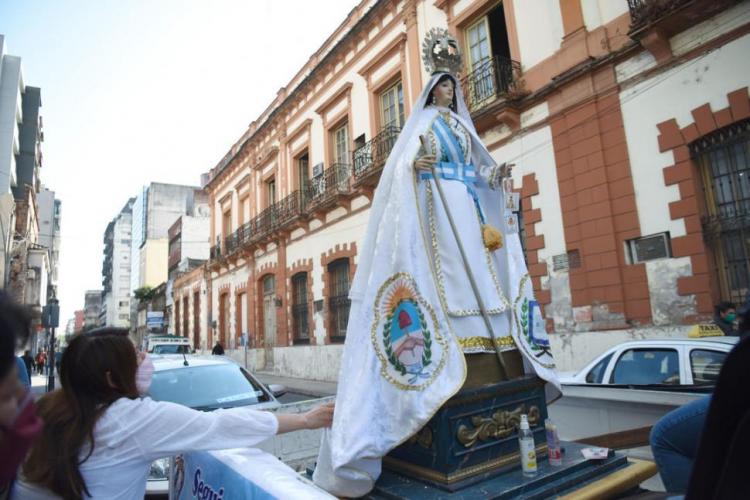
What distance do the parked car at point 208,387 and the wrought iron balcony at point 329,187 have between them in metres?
9.65

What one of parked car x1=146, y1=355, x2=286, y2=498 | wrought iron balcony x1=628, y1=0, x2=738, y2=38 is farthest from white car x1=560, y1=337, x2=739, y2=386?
wrought iron balcony x1=628, y1=0, x2=738, y2=38

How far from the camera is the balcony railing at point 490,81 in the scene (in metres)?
10.1

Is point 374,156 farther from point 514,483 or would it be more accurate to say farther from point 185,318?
point 185,318

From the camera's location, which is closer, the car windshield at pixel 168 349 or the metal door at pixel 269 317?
the car windshield at pixel 168 349

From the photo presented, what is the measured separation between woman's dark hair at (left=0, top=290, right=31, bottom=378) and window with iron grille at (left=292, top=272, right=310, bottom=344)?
55.3 feet

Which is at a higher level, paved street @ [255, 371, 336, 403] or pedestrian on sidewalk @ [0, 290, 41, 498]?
pedestrian on sidewalk @ [0, 290, 41, 498]

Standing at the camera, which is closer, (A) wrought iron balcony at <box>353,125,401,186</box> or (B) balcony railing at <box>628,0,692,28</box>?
(B) balcony railing at <box>628,0,692,28</box>

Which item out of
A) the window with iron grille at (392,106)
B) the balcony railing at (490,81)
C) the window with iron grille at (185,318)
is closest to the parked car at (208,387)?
the balcony railing at (490,81)

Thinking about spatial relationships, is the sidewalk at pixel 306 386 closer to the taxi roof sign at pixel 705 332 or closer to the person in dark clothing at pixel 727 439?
the taxi roof sign at pixel 705 332

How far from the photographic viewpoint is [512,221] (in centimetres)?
294

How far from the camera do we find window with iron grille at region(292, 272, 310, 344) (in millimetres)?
17641

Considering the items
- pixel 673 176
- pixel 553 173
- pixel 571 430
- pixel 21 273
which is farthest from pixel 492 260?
pixel 21 273

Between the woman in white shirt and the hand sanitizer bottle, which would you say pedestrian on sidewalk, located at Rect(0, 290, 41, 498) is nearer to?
the woman in white shirt

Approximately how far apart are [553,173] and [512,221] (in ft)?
22.6
